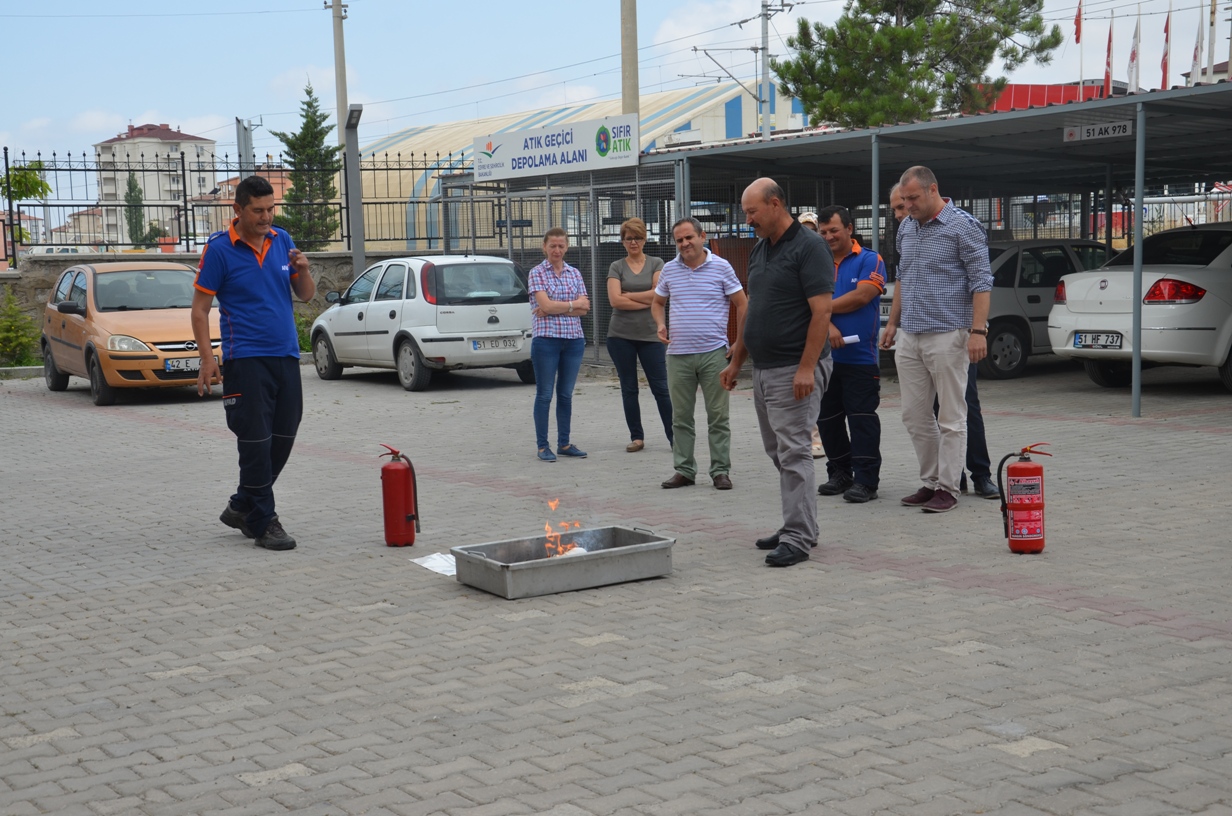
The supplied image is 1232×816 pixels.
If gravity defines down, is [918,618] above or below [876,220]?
below

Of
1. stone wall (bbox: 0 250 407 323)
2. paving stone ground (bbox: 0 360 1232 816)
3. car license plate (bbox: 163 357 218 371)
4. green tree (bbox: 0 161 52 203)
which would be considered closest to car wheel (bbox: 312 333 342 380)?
car license plate (bbox: 163 357 218 371)

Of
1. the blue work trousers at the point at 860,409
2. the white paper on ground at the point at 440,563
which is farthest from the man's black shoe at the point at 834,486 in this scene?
the white paper on ground at the point at 440,563

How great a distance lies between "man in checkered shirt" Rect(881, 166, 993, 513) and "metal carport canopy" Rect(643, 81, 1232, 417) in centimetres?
506

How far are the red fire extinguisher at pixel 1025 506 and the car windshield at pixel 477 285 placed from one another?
33.2ft

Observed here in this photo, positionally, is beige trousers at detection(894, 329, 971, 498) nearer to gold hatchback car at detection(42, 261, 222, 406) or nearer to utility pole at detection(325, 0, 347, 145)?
gold hatchback car at detection(42, 261, 222, 406)

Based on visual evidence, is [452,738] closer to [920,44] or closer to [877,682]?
[877,682]

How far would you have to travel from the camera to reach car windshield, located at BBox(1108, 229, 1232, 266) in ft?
44.1

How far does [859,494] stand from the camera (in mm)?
8398

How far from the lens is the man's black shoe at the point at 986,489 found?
8.36 meters

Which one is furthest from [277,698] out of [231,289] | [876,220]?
[876,220]

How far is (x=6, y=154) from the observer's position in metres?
21.5

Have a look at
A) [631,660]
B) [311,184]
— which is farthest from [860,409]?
[311,184]

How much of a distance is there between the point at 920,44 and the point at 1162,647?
2272 centimetres

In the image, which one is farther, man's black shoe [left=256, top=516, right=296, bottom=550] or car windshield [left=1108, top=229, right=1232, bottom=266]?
car windshield [left=1108, top=229, right=1232, bottom=266]
